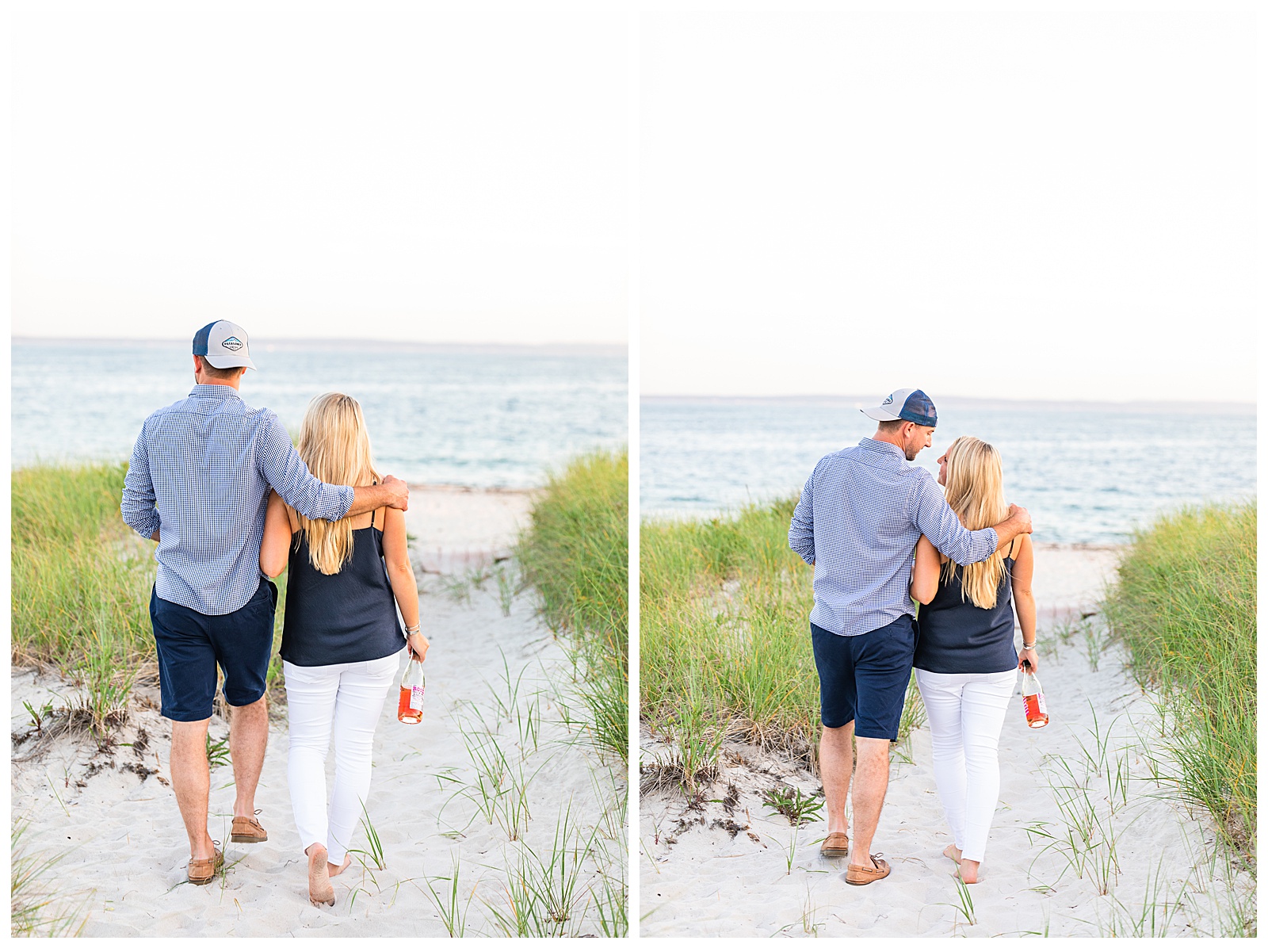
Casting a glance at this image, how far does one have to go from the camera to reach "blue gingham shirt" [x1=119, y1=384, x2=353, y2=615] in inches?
103

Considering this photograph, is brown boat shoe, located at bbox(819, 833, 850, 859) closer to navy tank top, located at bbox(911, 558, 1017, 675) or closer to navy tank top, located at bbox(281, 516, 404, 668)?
navy tank top, located at bbox(911, 558, 1017, 675)

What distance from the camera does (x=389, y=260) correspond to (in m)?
43.8

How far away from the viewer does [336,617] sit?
2662 millimetres

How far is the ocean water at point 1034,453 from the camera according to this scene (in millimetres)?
23927

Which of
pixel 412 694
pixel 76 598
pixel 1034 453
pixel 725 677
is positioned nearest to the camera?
pixel 412 694

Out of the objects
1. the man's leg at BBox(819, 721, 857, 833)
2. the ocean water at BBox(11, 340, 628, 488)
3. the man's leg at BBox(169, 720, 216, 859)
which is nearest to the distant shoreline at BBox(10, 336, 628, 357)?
the ocean water at BBox(11, 340, 628, 488)

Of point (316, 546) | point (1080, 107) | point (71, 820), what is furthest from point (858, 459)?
point (1080, 107)

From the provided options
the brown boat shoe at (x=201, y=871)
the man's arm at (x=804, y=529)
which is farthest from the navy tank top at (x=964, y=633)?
the brown boat shoe at (x=201, y=871)

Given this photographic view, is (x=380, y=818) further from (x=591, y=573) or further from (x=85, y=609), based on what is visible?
(x=85, y=609)

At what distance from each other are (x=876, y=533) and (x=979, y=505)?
0.33m

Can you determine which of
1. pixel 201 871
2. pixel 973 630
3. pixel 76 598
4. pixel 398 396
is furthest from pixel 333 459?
pixel 398 396

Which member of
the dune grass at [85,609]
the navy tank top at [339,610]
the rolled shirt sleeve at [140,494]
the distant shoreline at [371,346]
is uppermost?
the distant shoreline at [371,346]

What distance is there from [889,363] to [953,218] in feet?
17.0

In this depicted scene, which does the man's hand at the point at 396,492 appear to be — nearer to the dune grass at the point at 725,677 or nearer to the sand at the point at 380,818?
the sand at the point at 380,818
